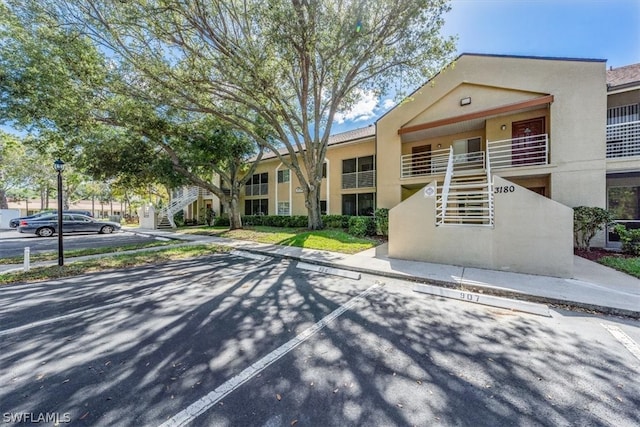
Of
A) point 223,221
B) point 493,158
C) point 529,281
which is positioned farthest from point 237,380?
point 223,221

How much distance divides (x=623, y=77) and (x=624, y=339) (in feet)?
44.5

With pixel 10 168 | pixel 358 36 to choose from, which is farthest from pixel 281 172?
pixel 10 168

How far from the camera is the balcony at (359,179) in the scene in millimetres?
16594

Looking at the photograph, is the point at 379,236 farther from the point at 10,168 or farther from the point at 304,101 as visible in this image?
the point at 10,168

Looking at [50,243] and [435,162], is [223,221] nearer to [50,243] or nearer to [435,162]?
[50,243]

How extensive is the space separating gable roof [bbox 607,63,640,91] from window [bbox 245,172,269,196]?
71.3 ft

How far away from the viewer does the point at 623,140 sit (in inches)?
388

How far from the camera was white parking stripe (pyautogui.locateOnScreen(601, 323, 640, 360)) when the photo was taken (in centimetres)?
329

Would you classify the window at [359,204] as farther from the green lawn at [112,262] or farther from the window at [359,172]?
the green lawn at [112,262]

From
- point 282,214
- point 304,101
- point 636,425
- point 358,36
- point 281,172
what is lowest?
point 636,425

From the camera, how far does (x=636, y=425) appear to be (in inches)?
85.2

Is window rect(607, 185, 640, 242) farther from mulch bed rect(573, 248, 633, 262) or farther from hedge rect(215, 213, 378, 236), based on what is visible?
hedge rect(215, 213, 378, 236)

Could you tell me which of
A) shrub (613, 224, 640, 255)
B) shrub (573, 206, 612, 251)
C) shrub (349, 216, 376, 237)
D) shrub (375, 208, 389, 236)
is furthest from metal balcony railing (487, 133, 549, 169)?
shrub (349, 216, 376, 237)

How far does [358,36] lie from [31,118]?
13977 mm
